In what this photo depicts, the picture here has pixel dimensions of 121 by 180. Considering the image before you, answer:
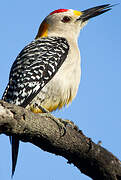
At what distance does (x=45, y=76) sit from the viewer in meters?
6.86

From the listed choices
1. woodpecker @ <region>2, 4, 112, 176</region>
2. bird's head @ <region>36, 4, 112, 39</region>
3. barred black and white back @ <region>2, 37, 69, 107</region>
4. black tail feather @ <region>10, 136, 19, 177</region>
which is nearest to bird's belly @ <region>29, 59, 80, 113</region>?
woodpecker @ <region>2, 4, 112, 176</region>

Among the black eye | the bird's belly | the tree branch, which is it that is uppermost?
the black eye

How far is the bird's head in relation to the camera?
912cm

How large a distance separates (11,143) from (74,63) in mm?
2411

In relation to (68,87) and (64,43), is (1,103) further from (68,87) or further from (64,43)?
(64,43)

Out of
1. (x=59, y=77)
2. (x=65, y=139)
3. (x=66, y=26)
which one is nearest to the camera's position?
(x=65, y=139)

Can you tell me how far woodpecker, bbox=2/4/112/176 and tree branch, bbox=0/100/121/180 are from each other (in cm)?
117

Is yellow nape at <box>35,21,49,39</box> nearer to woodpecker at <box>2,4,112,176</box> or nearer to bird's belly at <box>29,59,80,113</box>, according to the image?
woodpecker at <box>2,4,112,176</box>

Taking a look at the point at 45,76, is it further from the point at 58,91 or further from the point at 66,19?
the point at 66,19

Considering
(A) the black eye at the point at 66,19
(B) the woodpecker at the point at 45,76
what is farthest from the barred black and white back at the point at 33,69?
(A) the black eye at the point at 66,19

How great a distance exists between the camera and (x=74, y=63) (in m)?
7.46

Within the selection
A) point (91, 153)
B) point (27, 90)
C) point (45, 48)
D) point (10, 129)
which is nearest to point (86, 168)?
point (91, 153)

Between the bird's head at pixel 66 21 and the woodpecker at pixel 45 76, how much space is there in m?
0.61

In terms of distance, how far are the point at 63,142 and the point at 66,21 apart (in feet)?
16.8
